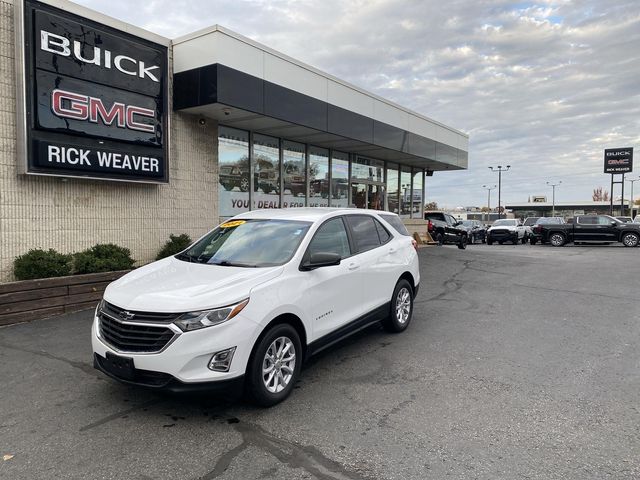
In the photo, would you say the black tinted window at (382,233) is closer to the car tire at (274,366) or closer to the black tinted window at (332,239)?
the black tinted window at (332,239)

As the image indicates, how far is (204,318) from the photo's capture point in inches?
143

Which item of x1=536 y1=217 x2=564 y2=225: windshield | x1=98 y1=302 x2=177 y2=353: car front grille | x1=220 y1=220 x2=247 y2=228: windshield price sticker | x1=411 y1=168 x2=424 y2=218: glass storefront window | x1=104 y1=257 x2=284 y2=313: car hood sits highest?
x1=411 y1=168 x2=424 y2=218: glass storefront window

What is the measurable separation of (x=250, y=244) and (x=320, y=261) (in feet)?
3.17

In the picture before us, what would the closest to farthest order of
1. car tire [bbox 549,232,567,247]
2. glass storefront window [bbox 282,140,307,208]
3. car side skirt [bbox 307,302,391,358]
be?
car side skirt [bbox 307,302,391,358] → glass storefront window [bbox 282,140,307,208] → car tire [bbox 549,232,567,247]

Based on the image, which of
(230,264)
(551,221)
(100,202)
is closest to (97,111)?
(100,202)

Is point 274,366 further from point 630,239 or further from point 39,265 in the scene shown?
point 630,239

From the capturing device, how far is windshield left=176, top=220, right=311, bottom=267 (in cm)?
470

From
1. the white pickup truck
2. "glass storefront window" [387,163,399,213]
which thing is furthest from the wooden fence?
the white pickup truck

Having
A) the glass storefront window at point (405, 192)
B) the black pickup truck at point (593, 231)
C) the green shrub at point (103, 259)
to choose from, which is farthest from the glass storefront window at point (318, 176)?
the black pickup truck at point (593, 231)

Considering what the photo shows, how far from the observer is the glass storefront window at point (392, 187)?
65.6ft

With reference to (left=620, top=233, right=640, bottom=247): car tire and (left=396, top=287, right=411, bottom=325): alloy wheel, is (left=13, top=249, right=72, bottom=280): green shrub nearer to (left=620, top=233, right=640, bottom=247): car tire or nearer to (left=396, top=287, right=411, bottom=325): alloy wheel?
(left=396, top=287, right=411, bottom=325): alloy wheel

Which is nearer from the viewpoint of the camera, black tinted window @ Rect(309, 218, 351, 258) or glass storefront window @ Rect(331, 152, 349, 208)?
black tinted window @ Rect(309, 218, 351, 258)

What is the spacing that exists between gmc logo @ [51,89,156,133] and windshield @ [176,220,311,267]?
175 inches

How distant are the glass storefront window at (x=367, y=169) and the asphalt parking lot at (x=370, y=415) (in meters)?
11.6
